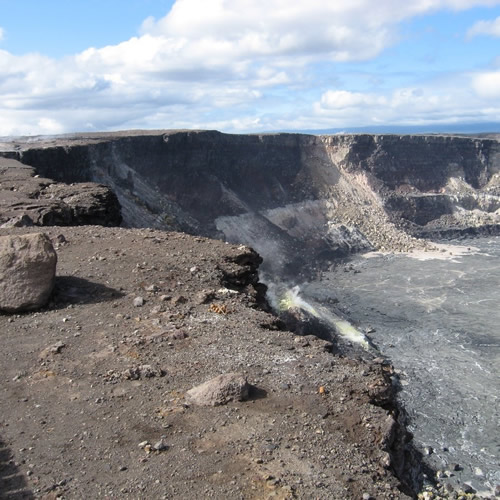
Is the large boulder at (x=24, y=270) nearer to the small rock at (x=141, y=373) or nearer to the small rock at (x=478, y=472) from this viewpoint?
the small rock at (x=141, y=373)

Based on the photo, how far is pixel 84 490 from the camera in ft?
23.2

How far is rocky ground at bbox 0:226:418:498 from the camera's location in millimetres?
7238

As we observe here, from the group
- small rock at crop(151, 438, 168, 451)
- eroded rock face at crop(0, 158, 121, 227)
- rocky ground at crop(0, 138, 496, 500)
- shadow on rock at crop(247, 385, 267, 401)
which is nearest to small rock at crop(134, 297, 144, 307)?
rocky ground at crop(0, 138, 496, 500)

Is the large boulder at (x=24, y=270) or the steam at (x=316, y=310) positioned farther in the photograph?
the steam at (x=316, y=310)

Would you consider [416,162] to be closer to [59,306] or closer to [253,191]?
[253,191]

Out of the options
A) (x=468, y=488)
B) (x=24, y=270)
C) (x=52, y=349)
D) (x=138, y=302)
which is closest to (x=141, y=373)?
(x=52, y=349)

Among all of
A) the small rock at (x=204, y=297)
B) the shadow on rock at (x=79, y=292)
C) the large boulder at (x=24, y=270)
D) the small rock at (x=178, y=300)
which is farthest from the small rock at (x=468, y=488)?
the large boulder at (x=24, y=270)

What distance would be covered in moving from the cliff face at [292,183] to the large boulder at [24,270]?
2363 centimetres

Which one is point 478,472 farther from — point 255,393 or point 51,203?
point 51,203

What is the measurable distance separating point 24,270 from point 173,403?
192 inches

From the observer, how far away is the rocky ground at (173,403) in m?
7.24

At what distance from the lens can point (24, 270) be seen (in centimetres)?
1167

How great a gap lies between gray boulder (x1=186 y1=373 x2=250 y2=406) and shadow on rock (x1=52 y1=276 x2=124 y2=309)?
14.5ft

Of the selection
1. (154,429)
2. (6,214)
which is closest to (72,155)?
(6,214)
